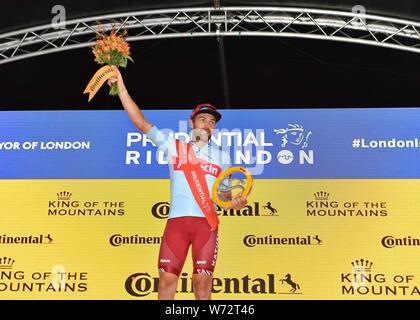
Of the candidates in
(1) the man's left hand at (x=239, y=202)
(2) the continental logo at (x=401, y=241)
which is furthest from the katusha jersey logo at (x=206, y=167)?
(2) the continental logo at (x=401, y=241)

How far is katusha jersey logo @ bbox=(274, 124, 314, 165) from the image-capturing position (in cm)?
509

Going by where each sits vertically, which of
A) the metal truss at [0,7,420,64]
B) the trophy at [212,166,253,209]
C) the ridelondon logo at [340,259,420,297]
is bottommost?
the ridelondon logo at [340,259,420,297]

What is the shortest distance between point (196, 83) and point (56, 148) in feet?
5.51

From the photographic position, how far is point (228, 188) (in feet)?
13.5

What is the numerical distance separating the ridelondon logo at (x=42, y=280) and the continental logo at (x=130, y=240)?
1.13 ft

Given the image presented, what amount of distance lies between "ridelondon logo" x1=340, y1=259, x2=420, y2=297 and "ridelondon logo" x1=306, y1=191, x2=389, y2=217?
0.46 m

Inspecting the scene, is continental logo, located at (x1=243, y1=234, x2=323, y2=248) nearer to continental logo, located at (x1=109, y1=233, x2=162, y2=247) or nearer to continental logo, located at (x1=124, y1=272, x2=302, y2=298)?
continental logo, located at (x1=124, y1=272, x2=302, y2=298)

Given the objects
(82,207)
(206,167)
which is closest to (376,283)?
(206,167)

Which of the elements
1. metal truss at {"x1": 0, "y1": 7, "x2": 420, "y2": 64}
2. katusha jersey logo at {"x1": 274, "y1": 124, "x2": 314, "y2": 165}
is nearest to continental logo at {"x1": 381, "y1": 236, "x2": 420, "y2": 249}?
katusha jersey logo at {"x1": 274, "y1": 124, "x2": 314, "y2": 165}

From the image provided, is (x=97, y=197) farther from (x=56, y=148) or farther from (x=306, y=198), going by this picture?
(x=306, y=198)

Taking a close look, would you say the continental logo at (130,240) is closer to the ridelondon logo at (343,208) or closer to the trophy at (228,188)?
the trophy at (228,188)

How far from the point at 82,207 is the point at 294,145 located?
1.91 m
